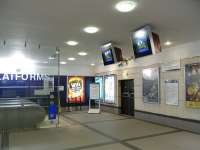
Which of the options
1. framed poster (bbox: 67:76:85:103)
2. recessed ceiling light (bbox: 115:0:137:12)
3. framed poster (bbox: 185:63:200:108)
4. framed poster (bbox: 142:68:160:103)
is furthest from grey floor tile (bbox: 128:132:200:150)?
framed poster (bbox: 67:76:85:103)

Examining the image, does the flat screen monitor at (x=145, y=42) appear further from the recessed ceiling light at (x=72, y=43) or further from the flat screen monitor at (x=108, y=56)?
the recessed ceiling light at (x=72, y=43)

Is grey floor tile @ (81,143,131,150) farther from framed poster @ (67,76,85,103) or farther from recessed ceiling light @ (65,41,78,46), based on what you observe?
framed poster @ (67,76,85,103)

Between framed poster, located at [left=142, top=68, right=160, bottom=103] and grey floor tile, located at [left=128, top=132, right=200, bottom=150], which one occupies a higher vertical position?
framed poster, located at [left=142, top=68, right=160, bottom=103]

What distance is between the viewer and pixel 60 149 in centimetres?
418

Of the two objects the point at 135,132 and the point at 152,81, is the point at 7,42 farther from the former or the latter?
the point at 152,81

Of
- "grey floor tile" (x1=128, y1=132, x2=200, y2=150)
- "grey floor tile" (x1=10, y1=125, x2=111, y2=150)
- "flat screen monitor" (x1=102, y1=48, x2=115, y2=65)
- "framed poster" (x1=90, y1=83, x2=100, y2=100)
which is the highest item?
"flat screen monitor" (x1=102, y1=48, x2=115, y2=65)

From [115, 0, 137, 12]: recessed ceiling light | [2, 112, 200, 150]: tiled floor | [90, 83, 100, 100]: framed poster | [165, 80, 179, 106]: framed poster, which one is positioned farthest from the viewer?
[90, 83, 100, 100]: framed poster

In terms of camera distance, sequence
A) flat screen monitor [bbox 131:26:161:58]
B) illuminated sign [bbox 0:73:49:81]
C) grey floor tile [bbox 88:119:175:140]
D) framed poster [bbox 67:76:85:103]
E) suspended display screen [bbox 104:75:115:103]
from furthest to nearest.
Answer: framed poster [bbox 67:76:85:103] < illuminated sign [bbox 0:73:49:81] < suspended display screen [bbox 104:75:115:103] < grey floor tile [bbox 88:119:175:140] < flat screen monitor [bbox 131:26:161:58]

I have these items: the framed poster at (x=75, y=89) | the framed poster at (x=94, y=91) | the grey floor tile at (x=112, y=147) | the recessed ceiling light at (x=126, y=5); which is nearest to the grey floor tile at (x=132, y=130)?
the grey floor tile at (x=112, y=147)

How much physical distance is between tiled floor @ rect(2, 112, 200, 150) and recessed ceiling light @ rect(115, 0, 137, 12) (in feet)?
9.43

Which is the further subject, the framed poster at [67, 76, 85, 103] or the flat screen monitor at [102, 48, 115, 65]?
the framed poster at [67, 76, 85, 103]

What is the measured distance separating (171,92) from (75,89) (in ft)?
21.0

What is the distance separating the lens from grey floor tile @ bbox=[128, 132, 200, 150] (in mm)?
4258

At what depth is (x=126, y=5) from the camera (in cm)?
290
